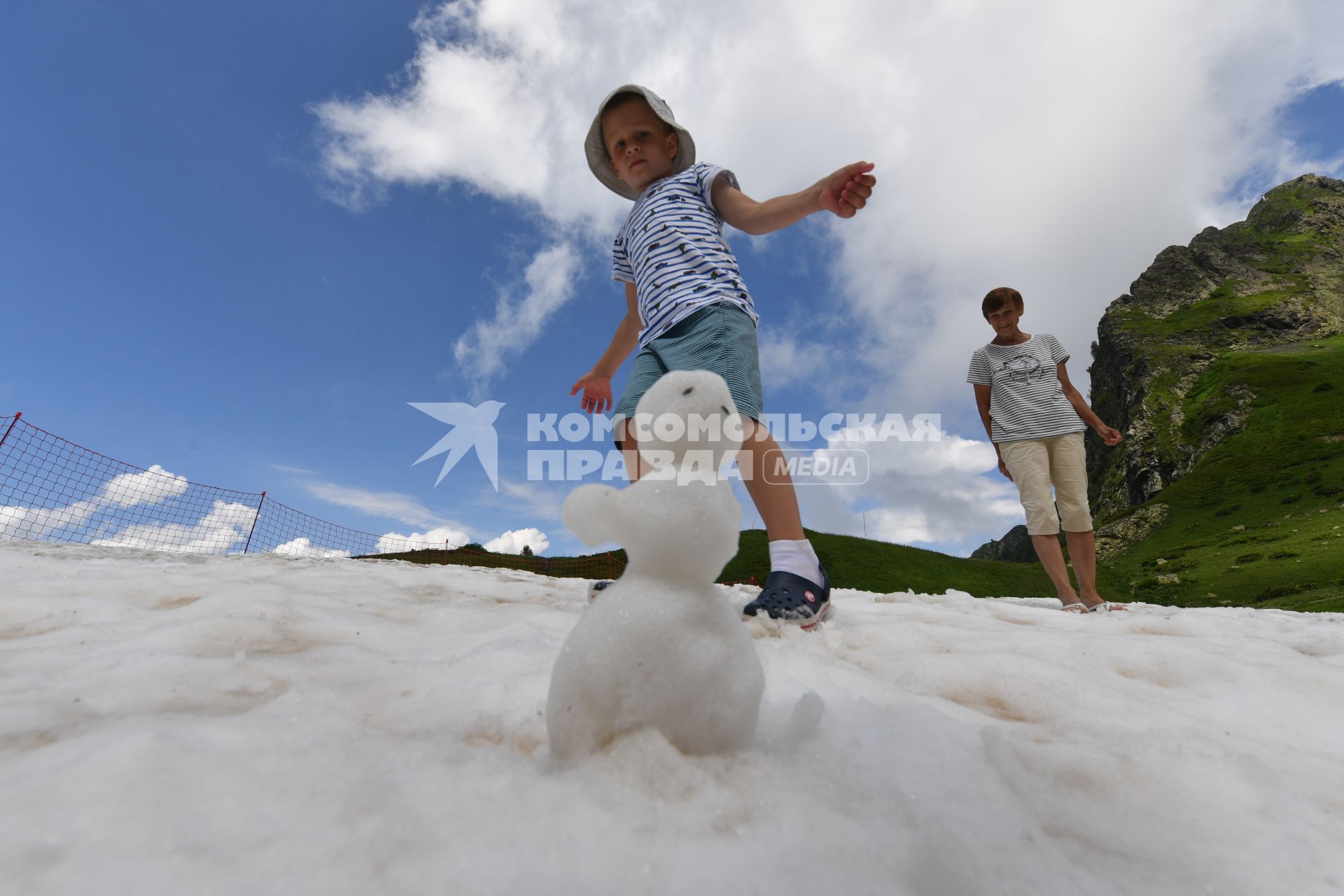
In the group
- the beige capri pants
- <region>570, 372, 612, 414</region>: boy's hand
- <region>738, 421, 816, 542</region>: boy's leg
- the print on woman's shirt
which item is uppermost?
the print on woman's shirt

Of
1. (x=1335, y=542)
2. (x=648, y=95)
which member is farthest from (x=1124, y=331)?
(x=648, y=95)

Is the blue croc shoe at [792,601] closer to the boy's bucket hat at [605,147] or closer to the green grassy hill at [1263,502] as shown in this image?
the boy's bucket hat at [605,147]

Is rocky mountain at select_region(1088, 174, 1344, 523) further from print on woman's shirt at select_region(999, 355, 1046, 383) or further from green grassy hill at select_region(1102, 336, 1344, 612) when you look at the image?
print on woman's shirt at select_region(999, 355, 1046, 383)

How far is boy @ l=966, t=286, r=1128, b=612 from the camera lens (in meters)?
3.72

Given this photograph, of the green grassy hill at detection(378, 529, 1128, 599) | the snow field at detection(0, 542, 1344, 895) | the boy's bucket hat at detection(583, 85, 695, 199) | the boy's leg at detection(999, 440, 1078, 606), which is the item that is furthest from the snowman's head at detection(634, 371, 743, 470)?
the green grassy hill at detection(378, 529, 1128, 599)

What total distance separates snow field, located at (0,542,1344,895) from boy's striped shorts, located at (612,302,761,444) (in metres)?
0.97

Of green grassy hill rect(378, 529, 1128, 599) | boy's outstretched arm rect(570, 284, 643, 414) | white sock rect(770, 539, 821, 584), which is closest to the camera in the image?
white sock rect(770, 539, 821, 584)

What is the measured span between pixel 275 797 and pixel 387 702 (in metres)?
0.44

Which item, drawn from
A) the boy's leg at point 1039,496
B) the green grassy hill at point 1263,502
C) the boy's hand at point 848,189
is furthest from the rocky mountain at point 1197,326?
the boy's hand at point 848,189

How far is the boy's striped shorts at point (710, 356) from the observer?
214cm

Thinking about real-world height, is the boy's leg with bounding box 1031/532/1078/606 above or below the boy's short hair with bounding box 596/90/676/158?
below

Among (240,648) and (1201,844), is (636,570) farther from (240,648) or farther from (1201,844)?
(240,648)

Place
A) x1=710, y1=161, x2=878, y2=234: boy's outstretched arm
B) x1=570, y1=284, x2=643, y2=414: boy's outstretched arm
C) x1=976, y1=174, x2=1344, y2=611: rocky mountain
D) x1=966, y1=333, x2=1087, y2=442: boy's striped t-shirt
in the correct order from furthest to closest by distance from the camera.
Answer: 1. x1=976, y1=174, x2=1344, y2=611: rocky mountain
2. x1=966, y1=333, x2=1087, y2=442: boy's striped t-shirt
3. x1=570, y1=284, x2=643, y2=414: boy's outstretched arm
4. x1=710, y1=161, x2=878, y2=234: boy's outstretched arm

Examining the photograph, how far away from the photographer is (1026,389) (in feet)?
13.0
